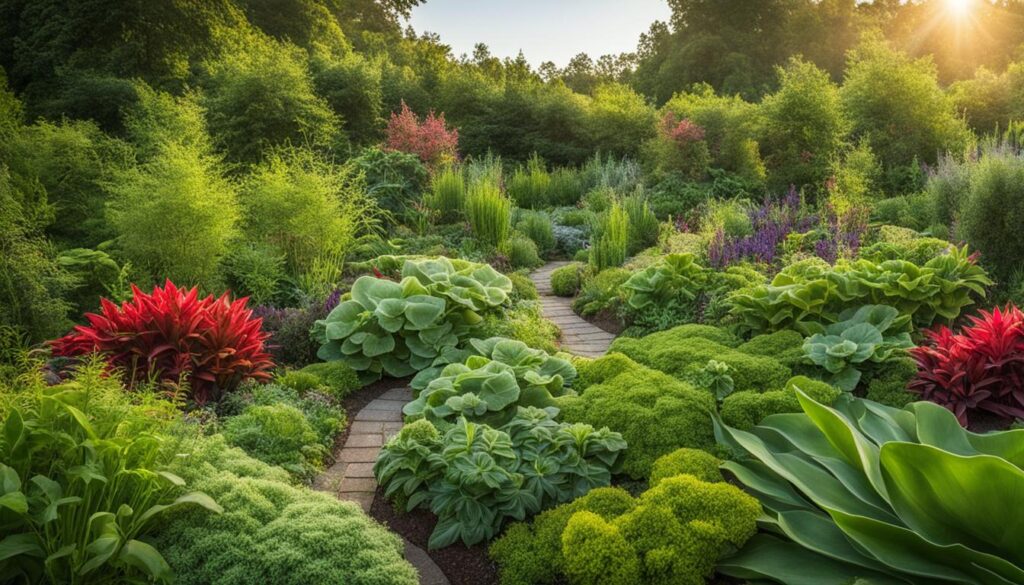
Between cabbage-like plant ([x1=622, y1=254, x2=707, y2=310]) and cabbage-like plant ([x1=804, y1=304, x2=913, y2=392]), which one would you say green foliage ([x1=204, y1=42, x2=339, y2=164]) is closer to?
cabbage-like plant ([x1=622, y1=254, x2=707, y2=310])

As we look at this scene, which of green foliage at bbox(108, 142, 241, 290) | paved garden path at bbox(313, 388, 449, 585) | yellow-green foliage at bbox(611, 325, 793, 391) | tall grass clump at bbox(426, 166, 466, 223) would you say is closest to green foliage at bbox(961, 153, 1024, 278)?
yellow-green foliage at bbox(611, 325, 793, 391)

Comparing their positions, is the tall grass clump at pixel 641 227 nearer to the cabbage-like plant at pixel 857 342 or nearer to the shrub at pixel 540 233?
the shrub at pixel 540 233

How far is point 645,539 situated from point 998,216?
4702 millimetres

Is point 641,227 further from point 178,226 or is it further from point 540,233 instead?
point 178,226

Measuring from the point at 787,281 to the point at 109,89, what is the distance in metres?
14.9

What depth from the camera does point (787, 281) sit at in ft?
15.9

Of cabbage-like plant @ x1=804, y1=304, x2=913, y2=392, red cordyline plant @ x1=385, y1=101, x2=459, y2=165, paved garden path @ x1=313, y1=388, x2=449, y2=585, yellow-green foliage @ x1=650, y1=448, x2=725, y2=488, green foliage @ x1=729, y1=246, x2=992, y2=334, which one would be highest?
red cordyline plant @ x1=385, y1=101, x2=459, y2=165

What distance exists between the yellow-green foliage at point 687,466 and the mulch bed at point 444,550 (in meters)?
0.79

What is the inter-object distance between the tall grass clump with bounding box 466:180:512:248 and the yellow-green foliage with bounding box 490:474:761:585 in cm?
617

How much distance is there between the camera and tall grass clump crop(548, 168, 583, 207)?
543 inches

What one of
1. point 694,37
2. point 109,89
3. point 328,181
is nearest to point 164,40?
point 109,89

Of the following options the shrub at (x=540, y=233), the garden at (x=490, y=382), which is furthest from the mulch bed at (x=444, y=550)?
the shrub at (x=540, y=233)

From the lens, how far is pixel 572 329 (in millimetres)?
6164

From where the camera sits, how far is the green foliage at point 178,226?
6141 millimetres
